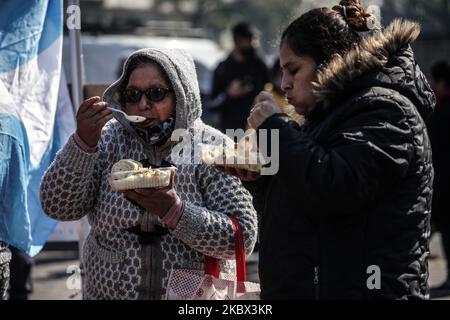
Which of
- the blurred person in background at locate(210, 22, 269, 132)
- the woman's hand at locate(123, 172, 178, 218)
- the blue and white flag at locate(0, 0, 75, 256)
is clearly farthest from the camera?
the blurred person in background at locate(210, 22, 269, 132)

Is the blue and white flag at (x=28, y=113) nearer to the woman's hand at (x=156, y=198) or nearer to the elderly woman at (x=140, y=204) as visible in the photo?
the elderly woman at (x=140, y=204)

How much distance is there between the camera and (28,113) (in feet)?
15.3

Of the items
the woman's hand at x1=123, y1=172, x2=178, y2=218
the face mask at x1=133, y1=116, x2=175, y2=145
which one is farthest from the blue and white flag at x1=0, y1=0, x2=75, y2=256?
the woman's hand at x1=123, y1=172, x2=178, y2=218

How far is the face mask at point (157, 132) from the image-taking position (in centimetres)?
379

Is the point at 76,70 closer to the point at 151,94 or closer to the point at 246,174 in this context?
the point at 151,94

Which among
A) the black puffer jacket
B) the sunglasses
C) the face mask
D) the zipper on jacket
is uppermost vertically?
the sunglasses

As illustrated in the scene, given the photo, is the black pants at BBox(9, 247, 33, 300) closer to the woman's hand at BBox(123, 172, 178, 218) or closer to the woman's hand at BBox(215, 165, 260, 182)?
the woman's hand at BBox(123, 172, 178, 218)

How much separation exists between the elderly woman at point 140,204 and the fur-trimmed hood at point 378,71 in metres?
0.85

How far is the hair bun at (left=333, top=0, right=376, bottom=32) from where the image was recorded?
316cm

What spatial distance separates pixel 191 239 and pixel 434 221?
5.23 m

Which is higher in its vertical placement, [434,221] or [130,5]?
[130,5]

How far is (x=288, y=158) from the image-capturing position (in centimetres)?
288

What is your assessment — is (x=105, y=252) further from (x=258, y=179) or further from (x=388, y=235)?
(x=388, y=235)
